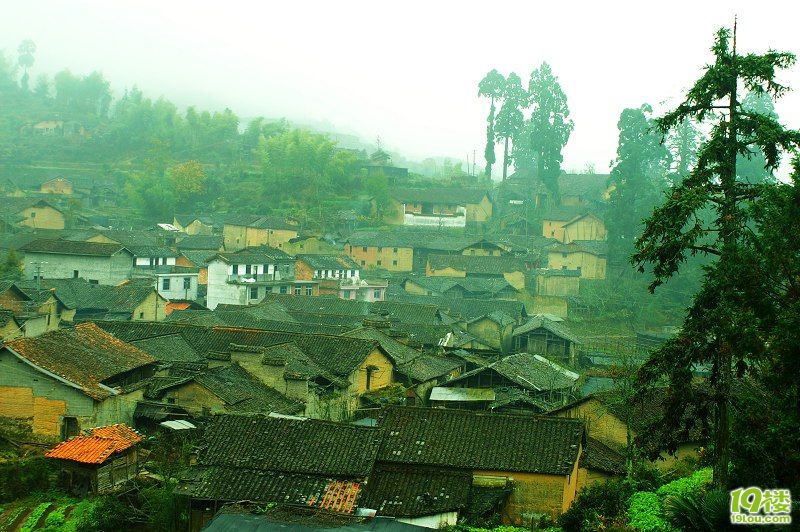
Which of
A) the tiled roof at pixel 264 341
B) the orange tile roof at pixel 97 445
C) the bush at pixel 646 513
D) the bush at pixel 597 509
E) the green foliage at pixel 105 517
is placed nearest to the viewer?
the bush at pixel 646 513

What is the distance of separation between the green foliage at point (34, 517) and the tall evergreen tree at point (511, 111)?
2216 inches

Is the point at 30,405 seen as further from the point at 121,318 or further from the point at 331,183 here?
the point at 331,183

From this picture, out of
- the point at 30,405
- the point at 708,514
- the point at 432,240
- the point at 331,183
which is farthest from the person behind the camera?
the point at 331,183

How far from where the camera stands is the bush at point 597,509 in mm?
12141

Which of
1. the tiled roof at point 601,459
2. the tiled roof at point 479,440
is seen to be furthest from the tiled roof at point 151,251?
the tiled roof at point 479,440

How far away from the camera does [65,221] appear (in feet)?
196

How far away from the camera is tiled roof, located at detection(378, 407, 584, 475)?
15.5 m

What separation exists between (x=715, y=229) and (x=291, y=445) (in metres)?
8.93

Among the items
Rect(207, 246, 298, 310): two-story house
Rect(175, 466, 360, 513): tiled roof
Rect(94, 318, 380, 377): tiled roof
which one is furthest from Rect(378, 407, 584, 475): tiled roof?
Rect(207, 246, 298, 310): two-story house

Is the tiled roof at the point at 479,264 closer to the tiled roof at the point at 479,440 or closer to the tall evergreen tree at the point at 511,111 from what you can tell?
the tall evergreen tree at the point at 511,111

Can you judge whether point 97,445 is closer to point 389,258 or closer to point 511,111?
point 389,258

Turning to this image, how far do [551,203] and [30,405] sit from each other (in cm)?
4822

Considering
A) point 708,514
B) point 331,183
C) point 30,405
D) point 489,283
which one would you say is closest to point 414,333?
point 489,283

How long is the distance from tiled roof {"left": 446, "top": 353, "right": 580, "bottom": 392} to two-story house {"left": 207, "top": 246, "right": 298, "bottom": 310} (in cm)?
2015
